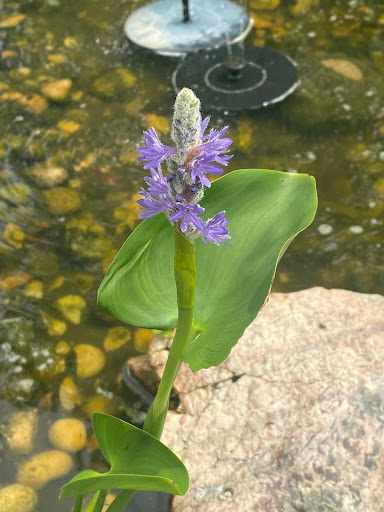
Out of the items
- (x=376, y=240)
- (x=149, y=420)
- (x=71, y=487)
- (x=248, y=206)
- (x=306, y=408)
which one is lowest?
(x=376, y=240)

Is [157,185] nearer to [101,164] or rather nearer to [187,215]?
[187,215]

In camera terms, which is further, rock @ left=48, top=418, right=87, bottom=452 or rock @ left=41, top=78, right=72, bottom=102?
rock @ left=41, top=78, right=72, bottom=102

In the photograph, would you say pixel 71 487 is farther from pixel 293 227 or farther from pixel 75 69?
pixel 75 69

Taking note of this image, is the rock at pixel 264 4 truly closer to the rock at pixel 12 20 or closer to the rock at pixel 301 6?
the rock at pixel 301 6

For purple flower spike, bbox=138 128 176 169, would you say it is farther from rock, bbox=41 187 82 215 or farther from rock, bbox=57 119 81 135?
rock, bbox=57 119 81 135

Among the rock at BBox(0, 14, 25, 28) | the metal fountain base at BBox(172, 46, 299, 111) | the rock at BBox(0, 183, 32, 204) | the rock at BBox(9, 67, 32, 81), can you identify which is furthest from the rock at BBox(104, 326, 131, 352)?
the rock at BBox(0, 14, 25, 28)

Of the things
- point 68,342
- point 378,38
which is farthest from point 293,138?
point 68,342
